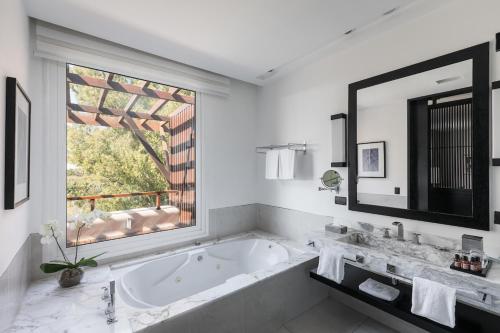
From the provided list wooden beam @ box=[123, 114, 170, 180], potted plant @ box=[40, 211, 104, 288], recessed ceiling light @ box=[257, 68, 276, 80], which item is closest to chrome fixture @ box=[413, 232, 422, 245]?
recessed ceiling light @ box=[257, 68, 276, 80]

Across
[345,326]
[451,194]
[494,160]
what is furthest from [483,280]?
[345,326]

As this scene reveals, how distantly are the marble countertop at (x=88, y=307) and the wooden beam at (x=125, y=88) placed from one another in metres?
1.72

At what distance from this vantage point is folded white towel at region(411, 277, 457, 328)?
4.17 ft

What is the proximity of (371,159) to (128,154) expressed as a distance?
2905 mm

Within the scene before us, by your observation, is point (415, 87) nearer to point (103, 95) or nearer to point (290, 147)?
point (290, 147)

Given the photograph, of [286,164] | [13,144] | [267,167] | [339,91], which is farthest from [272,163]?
[13,144]

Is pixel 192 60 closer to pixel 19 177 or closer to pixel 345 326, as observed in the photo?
pixel 19 177

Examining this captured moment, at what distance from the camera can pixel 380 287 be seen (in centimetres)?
178

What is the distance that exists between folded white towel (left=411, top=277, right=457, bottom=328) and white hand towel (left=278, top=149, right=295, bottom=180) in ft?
4.78

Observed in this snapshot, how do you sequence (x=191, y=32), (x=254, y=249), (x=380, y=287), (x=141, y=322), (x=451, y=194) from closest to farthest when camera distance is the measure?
(x=141, y=322)
(x=451, y=194)
(x=380, y=287)
(x=191, y=32)
(x=254, y=249)

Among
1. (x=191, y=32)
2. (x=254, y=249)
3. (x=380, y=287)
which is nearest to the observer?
(x=380, y=287)

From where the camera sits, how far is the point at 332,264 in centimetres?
190

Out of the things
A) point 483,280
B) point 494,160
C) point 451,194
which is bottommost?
point 483,280

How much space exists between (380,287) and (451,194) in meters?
0.85
